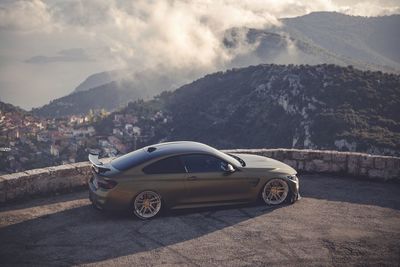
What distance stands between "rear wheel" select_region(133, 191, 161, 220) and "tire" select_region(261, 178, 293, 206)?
220cm

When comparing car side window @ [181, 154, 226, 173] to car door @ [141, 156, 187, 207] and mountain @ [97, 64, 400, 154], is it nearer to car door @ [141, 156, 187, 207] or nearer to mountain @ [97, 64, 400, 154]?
car door @ [141, 156, 187, 207]

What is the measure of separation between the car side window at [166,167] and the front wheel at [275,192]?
1840 millimetres

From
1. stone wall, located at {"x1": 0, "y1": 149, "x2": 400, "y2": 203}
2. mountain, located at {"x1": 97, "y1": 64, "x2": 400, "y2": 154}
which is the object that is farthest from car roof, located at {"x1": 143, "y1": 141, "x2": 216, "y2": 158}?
mountain, located at {"x1": 97, "y1": 64, "x2": 400, "y2": 154}

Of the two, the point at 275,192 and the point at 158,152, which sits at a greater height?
the point at 158,152

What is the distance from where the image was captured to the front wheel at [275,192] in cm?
838

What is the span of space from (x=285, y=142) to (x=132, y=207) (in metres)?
64.9

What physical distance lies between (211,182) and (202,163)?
41 cm

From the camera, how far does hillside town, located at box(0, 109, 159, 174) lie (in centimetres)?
6950

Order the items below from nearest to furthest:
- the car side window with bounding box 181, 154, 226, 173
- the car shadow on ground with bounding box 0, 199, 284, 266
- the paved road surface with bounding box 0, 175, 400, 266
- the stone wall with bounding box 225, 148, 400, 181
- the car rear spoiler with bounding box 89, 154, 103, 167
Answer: the paved road surface with bounding box 0, 175, 400, 266, the car shadow on ground with bounding box 0, 199, 284, 266, the car side window with bounding box 181, 154, 226, 173, the car rear spoiler with bounding box 89, 154, 103, 167, the stone wall with bounding box 225, 148, 400, 181

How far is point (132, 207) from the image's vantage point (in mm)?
7605

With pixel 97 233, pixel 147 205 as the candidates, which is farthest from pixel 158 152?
pixel 97 233

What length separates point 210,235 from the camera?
22.9ft

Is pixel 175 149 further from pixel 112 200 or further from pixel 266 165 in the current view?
pixel 266 165

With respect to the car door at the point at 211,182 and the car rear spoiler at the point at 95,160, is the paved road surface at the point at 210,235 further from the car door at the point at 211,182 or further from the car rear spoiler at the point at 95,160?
the car rear spoiler at the point at 95,160
